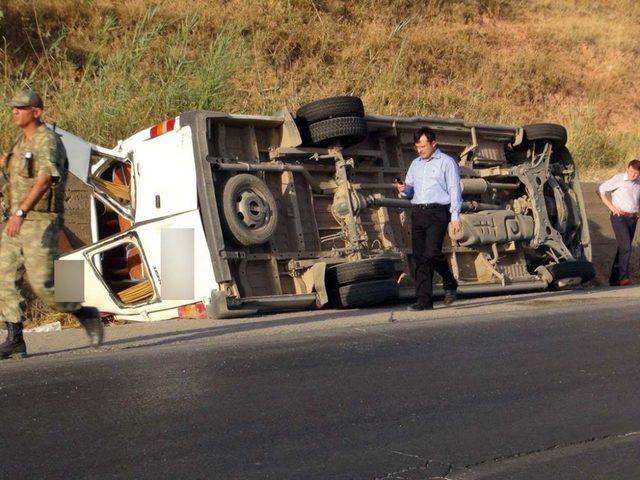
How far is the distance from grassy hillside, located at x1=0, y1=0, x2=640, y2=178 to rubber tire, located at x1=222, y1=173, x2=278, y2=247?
3674 millimetres

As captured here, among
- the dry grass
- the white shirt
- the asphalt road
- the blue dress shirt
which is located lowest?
the asphalt road

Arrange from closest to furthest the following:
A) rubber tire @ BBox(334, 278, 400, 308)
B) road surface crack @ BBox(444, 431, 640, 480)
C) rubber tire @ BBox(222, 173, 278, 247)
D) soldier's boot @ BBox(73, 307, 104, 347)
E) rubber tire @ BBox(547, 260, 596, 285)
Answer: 1. road surface crack @ BBox(444, 431, 640, 480)
2. soldier's boot @ BBox(73, 307, 104, 347)
3. rubber tire @ BBox(222, 173, 278, 247)
4. rubber tire @ BBox(334, 278, 400, 308)
5. rubber tire @ BBox(547, 260, 596, 285)

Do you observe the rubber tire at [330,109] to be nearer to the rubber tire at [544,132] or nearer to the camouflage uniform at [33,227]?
the rubber tire at [544,132]

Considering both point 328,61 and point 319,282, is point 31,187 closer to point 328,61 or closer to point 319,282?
point 319,282

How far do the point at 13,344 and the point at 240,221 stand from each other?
11.0ft

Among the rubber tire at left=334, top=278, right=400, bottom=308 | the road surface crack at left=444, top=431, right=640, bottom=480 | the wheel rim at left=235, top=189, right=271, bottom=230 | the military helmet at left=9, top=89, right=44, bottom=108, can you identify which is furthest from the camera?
the rubber tire at left=334, top=278, right=400, bottom=308

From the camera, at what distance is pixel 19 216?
6742 millimetres

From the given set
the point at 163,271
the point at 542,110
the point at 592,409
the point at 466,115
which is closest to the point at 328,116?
the point at 163,271

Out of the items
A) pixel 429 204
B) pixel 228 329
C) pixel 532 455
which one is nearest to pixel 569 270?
pixel 429 204

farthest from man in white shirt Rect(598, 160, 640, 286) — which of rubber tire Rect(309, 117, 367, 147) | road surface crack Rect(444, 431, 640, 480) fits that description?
road surface crack Rect(444, 431, 640, 480)

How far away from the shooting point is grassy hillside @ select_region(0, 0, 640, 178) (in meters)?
14.3

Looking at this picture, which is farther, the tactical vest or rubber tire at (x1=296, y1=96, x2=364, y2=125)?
rubber tire at (x1=296, y1=96, x2=364, y2=125)

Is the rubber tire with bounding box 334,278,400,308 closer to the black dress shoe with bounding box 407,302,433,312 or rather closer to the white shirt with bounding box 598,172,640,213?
the black dress shoe with bounding box 407,302,433,312

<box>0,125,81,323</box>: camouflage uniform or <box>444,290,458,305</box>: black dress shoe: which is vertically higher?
<box>0,125,81,323</box>: camouflage uniform
